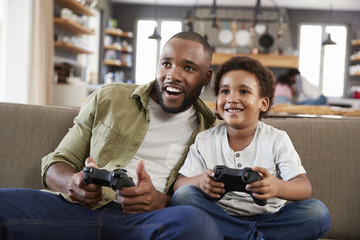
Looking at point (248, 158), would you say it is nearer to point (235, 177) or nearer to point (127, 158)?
point (235, 177)

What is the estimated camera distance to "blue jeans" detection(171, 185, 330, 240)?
1229 millimetres

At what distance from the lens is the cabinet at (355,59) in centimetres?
874

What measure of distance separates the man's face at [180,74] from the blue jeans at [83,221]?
46cm

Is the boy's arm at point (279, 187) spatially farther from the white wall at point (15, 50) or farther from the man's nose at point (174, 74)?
the white wall at point (15, 50)

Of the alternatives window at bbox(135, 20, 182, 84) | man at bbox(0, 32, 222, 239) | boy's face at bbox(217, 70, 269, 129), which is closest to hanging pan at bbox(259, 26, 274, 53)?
window at bbox(135, 20, 182, 84)

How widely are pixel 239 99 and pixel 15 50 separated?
170 inches

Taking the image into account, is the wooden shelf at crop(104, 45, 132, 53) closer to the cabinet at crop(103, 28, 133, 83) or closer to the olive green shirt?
the cabinet at crop(103, 28, 133, 83)

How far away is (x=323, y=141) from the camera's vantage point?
1.68 m

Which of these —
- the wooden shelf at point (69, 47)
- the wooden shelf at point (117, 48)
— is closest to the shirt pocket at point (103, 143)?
the wooden shelf at point (69, 47)

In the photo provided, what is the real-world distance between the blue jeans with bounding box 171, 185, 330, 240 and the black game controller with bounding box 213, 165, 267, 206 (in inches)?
4.5

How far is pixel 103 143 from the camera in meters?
1.49

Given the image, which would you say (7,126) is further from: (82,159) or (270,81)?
(270,81)

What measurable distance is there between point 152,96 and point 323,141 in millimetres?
705

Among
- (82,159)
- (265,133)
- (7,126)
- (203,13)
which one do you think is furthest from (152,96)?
(203,13)
